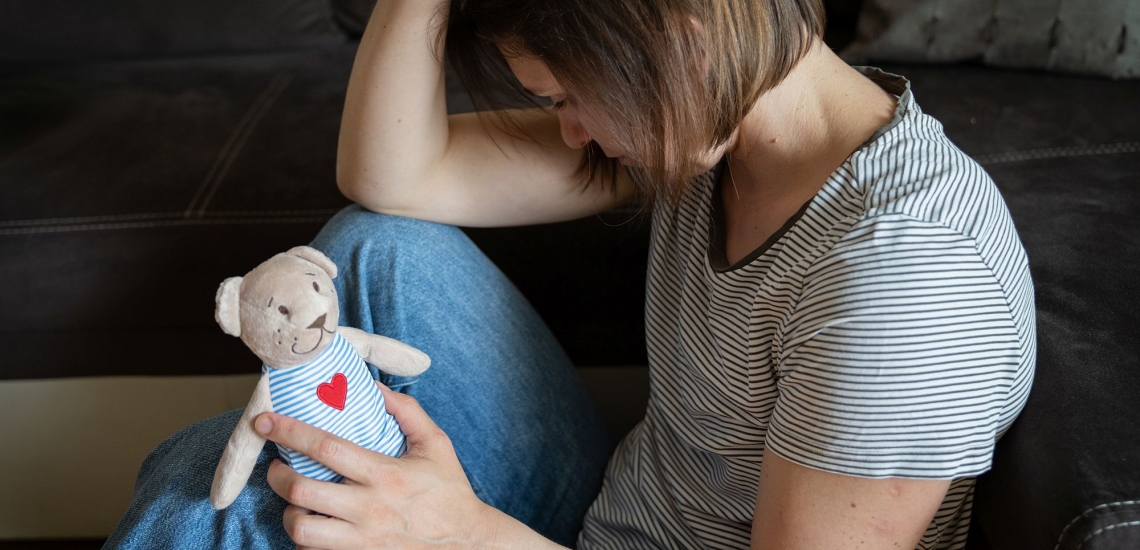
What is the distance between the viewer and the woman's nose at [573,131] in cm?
68

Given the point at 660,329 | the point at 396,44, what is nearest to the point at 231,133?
the point at 396,44

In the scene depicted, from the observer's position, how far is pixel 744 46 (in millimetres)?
581

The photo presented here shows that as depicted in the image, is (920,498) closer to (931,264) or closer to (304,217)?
(931,264)

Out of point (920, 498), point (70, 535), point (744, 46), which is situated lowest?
point (70, 535)

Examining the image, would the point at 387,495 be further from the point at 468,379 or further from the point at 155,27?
the point at 155,27

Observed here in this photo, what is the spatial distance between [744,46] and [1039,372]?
34 centimetres

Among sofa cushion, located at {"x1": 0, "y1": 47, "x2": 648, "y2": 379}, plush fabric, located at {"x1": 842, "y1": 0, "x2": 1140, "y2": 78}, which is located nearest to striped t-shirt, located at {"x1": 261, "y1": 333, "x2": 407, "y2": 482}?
sofa cushion, located at {"x1": 0, "y1": 47, "x2": 648, "y2": 379}

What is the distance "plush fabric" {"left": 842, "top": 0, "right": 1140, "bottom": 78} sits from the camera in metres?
1.20

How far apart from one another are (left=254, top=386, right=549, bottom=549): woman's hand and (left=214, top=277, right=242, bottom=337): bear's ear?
0.07 m

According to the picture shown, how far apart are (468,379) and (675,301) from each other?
216 millimetres

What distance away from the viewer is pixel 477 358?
0.84 m

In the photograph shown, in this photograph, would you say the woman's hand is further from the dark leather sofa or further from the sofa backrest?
the sofa backrest

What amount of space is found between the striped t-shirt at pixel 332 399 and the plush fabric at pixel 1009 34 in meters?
0.99

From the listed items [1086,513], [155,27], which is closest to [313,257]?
[1086,513]
